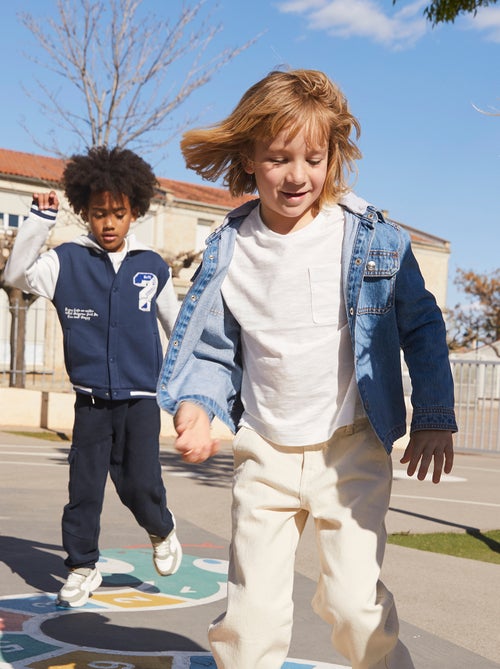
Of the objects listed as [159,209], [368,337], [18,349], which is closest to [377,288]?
[368,337]

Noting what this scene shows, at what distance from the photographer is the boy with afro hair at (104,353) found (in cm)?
439

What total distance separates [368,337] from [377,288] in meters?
0.15

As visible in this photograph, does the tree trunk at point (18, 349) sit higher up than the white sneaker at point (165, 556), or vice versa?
the tree trunk at point (18, 349)

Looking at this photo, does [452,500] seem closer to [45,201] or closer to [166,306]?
[166,306]

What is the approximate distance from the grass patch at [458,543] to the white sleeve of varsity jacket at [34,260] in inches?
123

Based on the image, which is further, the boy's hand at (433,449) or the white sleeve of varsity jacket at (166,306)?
the white sleeve of varsity jacket at (166,306)

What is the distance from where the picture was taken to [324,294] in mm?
2807

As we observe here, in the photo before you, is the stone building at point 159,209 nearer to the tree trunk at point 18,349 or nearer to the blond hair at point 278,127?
the tree trunk at point 18,349

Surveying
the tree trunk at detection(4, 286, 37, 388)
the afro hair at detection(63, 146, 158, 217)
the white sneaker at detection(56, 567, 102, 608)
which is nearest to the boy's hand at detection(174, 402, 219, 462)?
the white sneaker at detection(56, 567, 102, 608)

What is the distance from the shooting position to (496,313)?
48156 mm

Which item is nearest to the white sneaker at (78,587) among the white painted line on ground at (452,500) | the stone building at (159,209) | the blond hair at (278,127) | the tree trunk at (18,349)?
the blond hair at (278,127)

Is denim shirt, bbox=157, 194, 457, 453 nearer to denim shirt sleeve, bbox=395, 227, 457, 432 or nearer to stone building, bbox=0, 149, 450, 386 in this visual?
denim shirt sleeve, bbox=395, 227, 457, 432

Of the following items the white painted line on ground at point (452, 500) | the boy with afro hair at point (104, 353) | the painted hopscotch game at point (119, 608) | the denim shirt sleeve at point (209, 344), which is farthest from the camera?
the white painted line on ground at point (452, 500)

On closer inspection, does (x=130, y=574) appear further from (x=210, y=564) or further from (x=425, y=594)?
(x=425, y=594)
